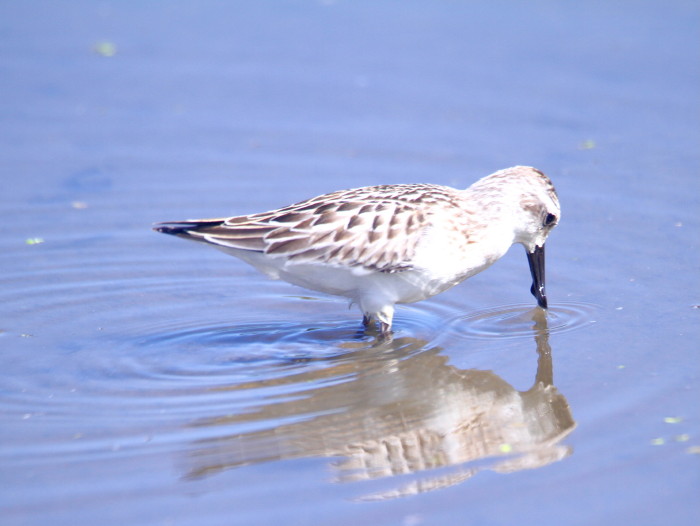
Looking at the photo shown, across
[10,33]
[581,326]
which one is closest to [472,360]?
[581,326]

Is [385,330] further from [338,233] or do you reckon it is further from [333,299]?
[333,299]

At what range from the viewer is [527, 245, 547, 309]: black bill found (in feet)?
33.0

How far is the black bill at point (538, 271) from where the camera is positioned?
396 inches

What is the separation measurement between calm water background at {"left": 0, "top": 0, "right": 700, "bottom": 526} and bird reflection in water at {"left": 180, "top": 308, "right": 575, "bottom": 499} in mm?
26

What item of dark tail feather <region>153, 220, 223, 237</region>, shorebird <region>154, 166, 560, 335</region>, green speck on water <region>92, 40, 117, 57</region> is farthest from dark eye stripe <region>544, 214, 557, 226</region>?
green speck on water <region>92, 40, 117, 57</region>

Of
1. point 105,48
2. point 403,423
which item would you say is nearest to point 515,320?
point 403,423

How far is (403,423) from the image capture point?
804 centimetres

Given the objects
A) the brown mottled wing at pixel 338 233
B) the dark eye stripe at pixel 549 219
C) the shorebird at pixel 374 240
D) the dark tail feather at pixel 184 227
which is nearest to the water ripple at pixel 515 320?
the shorebird at pixel 374 240

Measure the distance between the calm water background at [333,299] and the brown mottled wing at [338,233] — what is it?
886mm

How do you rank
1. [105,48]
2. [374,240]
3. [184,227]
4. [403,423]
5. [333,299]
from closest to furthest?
[403,423], [374,240], [184,227], [333,299], [105,48]

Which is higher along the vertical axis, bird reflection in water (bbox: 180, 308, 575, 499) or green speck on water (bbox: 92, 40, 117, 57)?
green speck on water (bbox: 92, 40, 117, 57)

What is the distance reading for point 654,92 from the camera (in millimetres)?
14164

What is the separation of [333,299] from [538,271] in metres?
2.14

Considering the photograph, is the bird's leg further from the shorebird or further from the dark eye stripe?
the dark eye stripe
